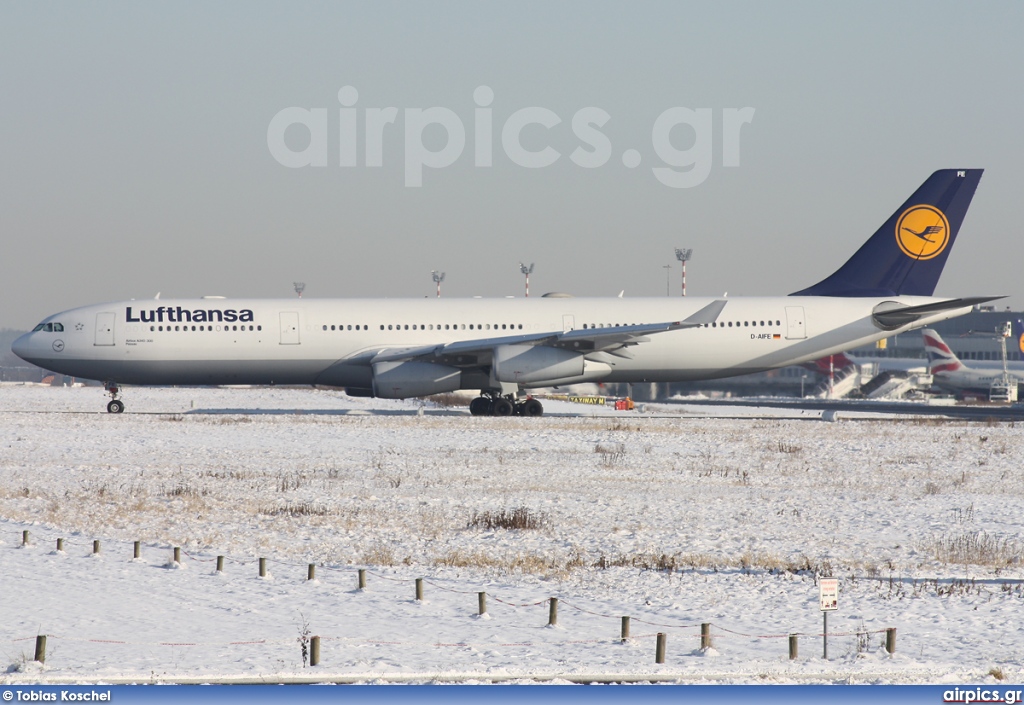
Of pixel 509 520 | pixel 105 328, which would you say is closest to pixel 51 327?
pixel 105 328

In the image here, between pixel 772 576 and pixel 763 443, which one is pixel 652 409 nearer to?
pixel 763 443

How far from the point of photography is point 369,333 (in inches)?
1542

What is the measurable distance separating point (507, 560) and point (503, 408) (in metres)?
25.8

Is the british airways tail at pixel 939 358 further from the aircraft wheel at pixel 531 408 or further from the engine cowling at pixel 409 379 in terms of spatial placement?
the engine cowling at pixel 409 379

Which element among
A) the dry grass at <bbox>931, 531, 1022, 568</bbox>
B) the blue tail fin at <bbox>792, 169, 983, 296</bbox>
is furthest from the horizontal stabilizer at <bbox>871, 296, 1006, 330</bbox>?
the dry grass at <bbox>931, 531, 1022, 568</bbox>

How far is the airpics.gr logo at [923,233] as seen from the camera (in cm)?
4122

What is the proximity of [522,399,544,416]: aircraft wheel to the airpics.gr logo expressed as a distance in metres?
14.9

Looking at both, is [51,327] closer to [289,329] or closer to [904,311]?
[289,329]

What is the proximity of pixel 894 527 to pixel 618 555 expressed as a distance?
5084mm

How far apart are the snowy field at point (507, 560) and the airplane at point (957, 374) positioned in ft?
205

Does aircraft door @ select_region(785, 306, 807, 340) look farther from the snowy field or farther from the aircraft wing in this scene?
the snowy field

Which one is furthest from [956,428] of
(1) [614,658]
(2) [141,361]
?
(1) [614,658]

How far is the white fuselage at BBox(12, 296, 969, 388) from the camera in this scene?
38781 mm

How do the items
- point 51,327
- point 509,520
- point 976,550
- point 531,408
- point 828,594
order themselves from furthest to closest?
point 531,408
point 51,327
point 509,520
point 976,550
point 828,594
